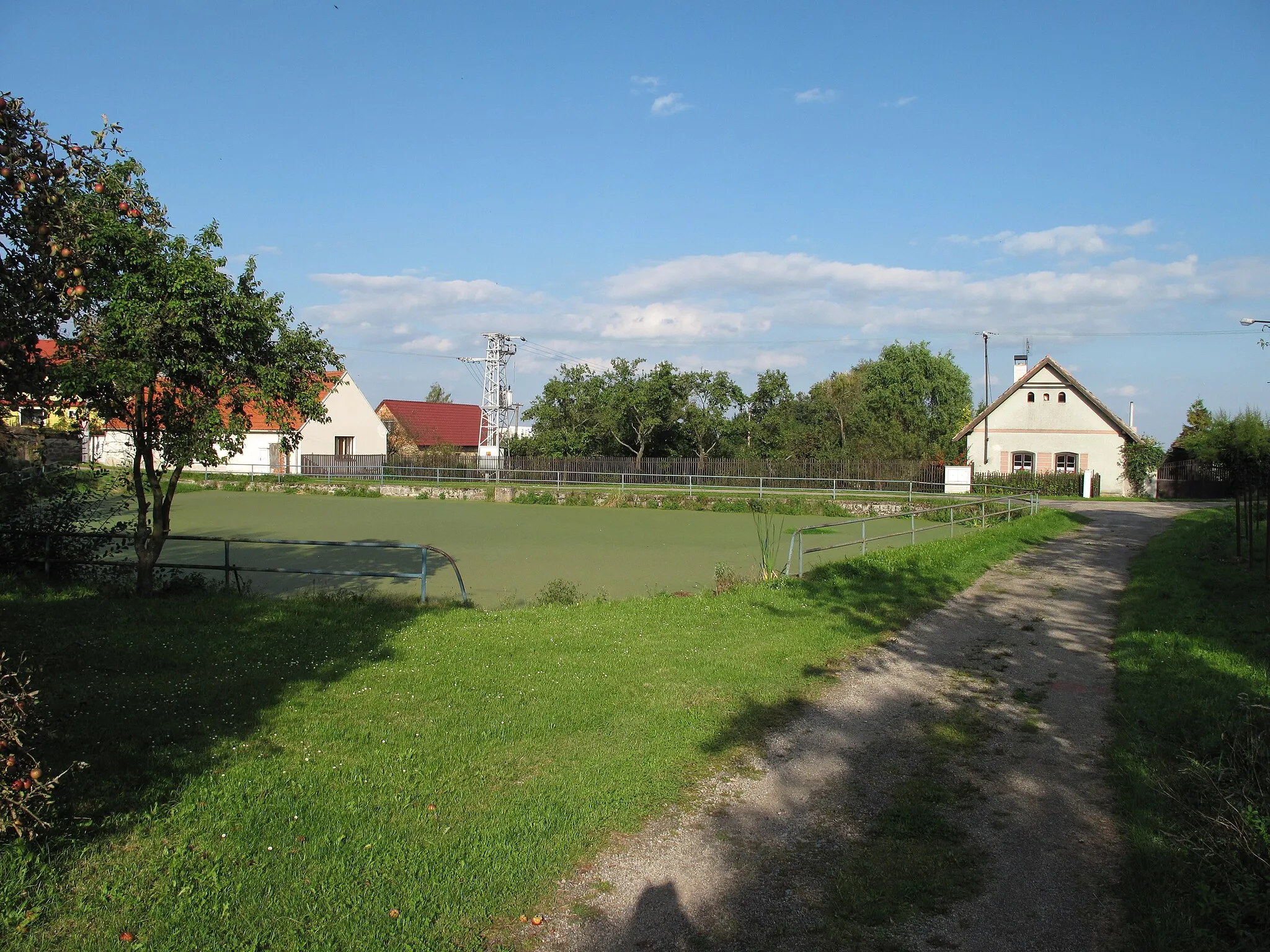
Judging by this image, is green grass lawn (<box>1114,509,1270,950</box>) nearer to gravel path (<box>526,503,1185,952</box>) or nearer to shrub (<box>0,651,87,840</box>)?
gravel path (<box>526,503,1185,952</box>)

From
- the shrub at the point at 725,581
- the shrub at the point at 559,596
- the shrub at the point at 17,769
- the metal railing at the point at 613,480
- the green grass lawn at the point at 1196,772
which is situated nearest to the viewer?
the shrub at the point at 17,769

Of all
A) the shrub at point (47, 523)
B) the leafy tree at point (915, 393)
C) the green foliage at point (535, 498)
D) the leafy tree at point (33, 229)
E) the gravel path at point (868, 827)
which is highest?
the leafy tree at point (915, 393)

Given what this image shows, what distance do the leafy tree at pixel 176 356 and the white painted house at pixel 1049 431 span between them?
3754cm

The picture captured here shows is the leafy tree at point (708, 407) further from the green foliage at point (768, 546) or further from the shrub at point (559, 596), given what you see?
the shrub at point (559, 596)

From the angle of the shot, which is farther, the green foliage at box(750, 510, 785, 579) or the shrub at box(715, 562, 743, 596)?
the green foliage at box(750, 510, 785, 579)

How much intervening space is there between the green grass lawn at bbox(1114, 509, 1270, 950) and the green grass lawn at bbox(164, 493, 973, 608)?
6829mm

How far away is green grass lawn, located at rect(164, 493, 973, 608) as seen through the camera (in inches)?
573

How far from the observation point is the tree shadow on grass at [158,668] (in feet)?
15.2

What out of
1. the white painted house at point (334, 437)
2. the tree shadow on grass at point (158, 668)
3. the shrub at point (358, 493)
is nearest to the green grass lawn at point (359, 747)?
the tree shadow on grass at point (158, 668)

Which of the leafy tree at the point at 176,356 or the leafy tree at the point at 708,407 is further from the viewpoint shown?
the leafy tree at the point at 708,407

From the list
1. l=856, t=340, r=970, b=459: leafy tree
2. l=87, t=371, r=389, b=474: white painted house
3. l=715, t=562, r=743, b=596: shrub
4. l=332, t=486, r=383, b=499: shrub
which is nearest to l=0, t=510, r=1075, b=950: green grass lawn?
l=715, t=562, r=743, b=596: shrub

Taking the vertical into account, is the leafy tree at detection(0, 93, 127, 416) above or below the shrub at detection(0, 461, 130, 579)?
above

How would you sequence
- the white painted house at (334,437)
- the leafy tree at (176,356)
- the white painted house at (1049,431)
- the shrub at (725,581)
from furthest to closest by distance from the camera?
the white painted house at (334,437) → the white painted house at (1049,431) → the shrub at (725,581) → the leafy tree at (176,356)

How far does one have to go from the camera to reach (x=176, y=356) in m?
9.97
